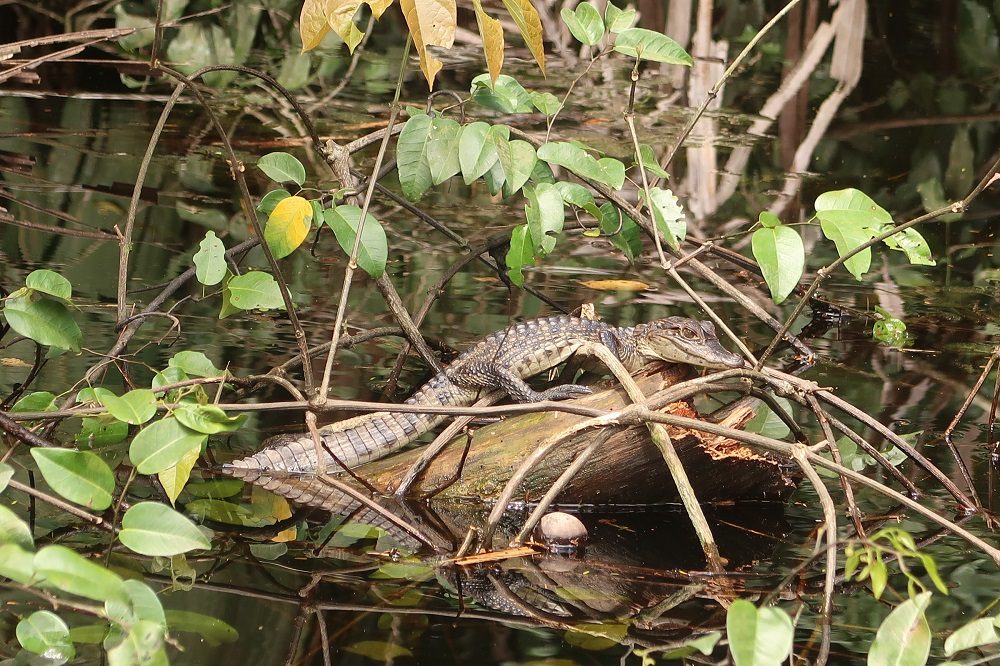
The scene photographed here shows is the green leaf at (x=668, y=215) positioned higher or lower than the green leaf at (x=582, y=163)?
lower

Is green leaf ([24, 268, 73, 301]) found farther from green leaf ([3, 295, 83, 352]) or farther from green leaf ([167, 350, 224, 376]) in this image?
green leaf ([167, 350, 224, 376])

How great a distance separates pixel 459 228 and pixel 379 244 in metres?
3.03

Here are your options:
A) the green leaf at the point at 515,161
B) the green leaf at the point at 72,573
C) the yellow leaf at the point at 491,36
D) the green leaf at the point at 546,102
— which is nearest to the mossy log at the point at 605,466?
the green leaf at the point at 515,161

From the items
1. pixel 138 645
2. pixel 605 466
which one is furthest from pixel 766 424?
pixel 138 645

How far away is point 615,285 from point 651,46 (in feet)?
7.56

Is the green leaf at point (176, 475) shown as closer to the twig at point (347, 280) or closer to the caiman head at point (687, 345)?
the twig at point (347, 280)

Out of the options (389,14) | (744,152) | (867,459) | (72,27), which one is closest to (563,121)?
(744,152)

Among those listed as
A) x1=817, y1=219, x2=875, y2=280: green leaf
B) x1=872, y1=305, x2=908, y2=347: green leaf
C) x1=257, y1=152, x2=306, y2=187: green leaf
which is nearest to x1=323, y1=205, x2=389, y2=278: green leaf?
x1=257, y1=152, x2=306, y2=187: green leaf

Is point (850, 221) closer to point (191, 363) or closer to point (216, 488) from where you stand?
point (191, 363)

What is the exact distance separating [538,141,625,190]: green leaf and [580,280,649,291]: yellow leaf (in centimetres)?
223

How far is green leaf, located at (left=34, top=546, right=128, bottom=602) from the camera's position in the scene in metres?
1.76

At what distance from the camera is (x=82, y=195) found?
242 inches

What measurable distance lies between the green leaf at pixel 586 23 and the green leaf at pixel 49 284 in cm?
170

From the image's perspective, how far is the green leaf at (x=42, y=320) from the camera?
2990 mm
